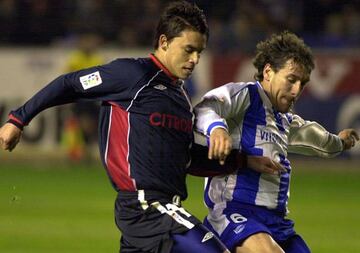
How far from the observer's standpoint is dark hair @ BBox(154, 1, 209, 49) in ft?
18.1

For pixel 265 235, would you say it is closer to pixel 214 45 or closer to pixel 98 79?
pixel 98 79

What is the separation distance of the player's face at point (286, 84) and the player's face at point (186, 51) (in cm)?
75

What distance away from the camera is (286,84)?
611cm

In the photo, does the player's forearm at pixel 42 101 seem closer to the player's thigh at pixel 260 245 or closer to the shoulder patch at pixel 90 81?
the shoulder patch at pixel 90 81

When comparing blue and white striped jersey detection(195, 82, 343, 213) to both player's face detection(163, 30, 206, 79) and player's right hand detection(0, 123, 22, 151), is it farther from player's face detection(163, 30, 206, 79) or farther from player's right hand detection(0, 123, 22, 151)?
player's right hand detection(0, 123, 22, 151)

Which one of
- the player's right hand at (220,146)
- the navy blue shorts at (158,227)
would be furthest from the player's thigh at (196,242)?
the player's right hand at (220,146)

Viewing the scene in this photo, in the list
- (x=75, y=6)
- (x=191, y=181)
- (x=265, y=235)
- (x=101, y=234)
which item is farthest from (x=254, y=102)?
(x=75, y=6)

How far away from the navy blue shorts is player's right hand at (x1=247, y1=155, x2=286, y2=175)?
2.33 ft

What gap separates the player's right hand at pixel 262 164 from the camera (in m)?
6.00

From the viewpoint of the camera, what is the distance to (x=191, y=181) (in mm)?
15281

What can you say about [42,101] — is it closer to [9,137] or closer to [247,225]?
[9,137]

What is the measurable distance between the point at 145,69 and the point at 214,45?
517 inches

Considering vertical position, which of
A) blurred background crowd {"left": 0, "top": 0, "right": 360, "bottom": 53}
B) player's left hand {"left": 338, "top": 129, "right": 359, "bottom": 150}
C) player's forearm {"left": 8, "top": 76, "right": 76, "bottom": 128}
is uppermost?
blurred background crowd {"left": 0, "top": 0, "right": 360, "bottom": 53}

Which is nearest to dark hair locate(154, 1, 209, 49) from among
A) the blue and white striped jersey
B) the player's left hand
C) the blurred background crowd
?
the blue and white striped jersey
